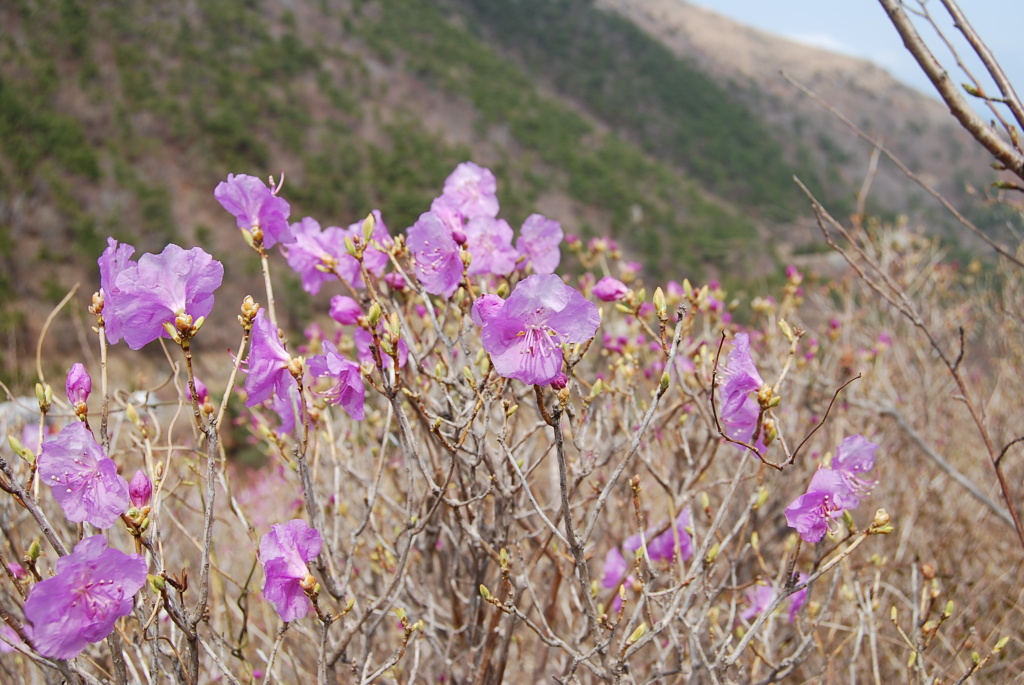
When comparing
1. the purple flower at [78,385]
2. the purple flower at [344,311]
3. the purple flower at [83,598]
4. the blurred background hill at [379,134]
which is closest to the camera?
the purple flower at [83,598]

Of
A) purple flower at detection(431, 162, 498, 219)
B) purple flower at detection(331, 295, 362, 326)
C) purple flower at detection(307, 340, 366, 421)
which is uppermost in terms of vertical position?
purple flower at detection(431, 162, 498, 219)

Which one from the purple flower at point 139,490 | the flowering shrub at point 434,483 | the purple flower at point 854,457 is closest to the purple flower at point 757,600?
the flowering shrub at point 434,483

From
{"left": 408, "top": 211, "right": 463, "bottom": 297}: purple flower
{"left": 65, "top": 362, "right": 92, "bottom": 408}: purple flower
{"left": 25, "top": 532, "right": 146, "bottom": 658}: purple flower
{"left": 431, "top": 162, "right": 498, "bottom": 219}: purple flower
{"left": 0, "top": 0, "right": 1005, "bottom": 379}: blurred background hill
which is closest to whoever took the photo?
{"left": 25, "top": 532, "right": 146, "bottom": 658}: purple flower

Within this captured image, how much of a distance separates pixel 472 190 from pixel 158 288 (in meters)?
0.95

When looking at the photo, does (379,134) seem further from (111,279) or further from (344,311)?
(111,279)

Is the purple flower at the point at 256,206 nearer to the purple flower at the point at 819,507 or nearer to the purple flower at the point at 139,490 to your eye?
the purple flower at the point at 139,490

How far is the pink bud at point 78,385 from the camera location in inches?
46.7

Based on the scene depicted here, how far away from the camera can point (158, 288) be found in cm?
110

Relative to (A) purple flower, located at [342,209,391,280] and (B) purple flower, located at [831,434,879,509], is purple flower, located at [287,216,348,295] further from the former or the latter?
(B) purple flower, located at [831,434,879,509]

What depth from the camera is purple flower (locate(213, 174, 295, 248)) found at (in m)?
1.38

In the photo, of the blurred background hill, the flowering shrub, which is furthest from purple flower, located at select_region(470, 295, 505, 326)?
the blurred background hill

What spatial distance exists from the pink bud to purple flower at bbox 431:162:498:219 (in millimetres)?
964

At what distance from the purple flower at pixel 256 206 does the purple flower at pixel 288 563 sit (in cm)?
64

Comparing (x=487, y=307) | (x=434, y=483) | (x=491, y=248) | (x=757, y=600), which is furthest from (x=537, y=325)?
(x=757, y=600)
